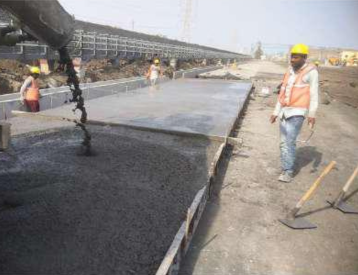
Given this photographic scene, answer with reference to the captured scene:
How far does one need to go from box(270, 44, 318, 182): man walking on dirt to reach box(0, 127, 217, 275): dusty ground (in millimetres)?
1317

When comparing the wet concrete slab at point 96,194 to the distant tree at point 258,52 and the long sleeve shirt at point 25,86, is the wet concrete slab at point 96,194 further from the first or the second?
the distant tree at point 258,52

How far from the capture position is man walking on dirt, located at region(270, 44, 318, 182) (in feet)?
18.2

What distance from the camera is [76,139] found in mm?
6613

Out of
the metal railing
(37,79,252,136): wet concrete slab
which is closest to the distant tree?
the metal railing

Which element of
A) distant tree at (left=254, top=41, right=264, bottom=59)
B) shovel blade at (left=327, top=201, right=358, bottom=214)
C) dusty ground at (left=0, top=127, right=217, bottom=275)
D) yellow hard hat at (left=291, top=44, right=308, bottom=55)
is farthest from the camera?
distant tree at (left=254, top=41, right=264, bottom=59)

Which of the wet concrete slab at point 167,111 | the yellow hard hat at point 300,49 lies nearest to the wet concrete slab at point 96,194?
the wet concrete slab at point 167,111

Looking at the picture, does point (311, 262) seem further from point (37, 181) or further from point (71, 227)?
point (37, 181)

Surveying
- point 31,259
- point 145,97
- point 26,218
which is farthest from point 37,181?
point 145,97

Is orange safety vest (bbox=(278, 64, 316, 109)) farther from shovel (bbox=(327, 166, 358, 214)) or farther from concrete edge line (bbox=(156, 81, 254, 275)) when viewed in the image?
concrete edge line (bbox=(156, 81, 254, 275))

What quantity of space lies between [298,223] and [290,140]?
5.75ft

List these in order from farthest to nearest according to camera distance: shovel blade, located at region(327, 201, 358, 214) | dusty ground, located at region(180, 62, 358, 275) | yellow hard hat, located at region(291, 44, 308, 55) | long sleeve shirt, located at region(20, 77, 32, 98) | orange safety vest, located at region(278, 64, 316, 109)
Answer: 1. long sleeve shirt, located at region(20, 77, 32, 98)
2. orange safety vest, located at region(278, 64, 316, 109)
3. yellow hard hat, located at region(291, 44, 308, 55)
4. shovel blade, located at region(327, 201, 358, 214)
5. dusty ground, located at region(180, 62, 358, 275)

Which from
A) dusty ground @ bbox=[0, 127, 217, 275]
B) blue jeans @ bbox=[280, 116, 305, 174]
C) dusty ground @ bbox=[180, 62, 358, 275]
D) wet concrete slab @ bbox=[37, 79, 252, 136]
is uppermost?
blue jeans @ bbox=[280, 116, 305, 174]

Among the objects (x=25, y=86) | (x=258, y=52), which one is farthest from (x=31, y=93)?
(x=258, y=52)

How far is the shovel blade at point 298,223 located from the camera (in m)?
4.29
